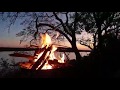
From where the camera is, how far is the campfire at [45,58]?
2.86 metres

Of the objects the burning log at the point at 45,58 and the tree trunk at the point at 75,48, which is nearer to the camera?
the burning log at the point at 45,58

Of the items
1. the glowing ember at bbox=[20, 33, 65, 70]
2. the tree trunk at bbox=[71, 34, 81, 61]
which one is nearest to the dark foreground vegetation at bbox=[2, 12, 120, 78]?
the tree trunk at bbox=[71, 34, 81, 61]

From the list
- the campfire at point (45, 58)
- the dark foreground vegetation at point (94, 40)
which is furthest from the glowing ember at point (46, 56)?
the dark foreground vegetation at point (94, 40)

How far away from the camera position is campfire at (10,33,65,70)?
2.86 m

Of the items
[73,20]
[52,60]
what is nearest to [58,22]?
[73,20]

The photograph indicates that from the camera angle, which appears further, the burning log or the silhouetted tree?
the silhouetted tree

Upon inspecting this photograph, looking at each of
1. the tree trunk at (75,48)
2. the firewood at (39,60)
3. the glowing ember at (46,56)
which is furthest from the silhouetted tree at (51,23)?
the firewood at (39,60)

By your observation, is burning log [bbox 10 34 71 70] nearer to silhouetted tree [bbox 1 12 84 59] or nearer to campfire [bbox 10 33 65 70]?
campfire [bbox 10 33 65 70]

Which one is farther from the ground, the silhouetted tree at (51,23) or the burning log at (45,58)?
the silhouetted tree at (51,23)

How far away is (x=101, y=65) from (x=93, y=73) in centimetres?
13

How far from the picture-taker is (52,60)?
287cm

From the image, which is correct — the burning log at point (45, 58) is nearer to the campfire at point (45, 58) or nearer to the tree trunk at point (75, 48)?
the campfire at point (45, 58)

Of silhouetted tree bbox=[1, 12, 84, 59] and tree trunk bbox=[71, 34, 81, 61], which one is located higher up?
silhouetted tree bbox=[1, 12, 84, 59]

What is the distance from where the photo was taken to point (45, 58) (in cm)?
289
